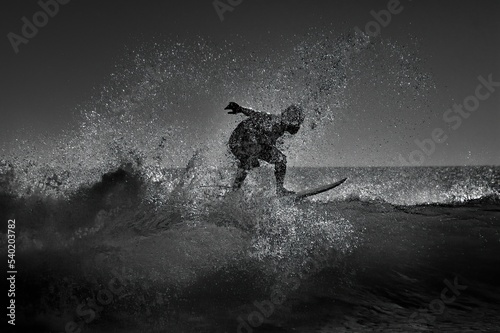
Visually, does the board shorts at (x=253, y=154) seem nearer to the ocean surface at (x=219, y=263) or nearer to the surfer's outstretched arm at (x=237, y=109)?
the surfer's outstretched arm at (x=237, y=109)

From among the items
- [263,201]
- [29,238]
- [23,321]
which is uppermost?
[263,201]

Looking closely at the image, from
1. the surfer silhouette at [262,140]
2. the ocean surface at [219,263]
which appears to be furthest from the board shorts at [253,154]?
the ocean surface at [219,263]

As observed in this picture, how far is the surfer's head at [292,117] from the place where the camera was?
10.1 meters

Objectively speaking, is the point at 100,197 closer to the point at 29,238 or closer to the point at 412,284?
the point at 29,238

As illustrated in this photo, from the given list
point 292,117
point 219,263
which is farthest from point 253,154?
point 219,263

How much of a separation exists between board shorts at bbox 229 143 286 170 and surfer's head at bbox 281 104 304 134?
0.66 meters

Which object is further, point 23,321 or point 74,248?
point 74,248

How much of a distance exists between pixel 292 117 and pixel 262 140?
95 cm

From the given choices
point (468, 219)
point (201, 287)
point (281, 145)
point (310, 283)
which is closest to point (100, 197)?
point (201, 287)

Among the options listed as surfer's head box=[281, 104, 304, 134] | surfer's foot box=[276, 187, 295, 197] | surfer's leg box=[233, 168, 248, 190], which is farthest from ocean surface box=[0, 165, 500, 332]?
surfer's head box=[281, 104, 304, 134]

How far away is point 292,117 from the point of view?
10.2 meters

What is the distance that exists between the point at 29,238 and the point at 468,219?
9.78 metres

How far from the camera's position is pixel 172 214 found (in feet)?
24.6

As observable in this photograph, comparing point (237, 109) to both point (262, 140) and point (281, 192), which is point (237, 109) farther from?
point (281, 192)
